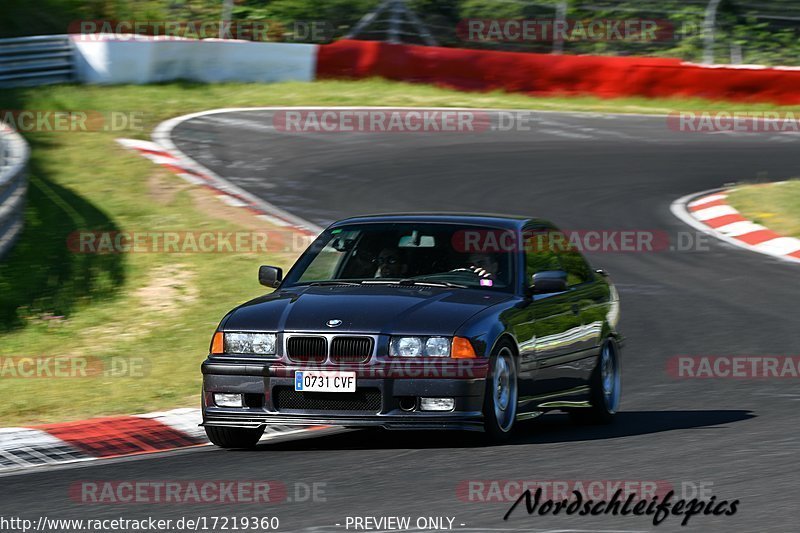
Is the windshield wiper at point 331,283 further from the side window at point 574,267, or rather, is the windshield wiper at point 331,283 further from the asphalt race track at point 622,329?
the side window at point 574,267

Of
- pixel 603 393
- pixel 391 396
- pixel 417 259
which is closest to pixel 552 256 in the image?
pixel 603 393

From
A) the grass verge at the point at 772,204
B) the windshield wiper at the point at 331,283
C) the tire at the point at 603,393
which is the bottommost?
the grass verge at the point at 772,204

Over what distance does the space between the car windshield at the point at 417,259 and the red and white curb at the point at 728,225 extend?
736 cm

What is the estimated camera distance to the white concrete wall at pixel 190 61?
22750mm

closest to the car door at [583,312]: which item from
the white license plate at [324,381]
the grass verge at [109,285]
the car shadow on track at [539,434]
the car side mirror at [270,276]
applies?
the car shadow on track at [539,434]

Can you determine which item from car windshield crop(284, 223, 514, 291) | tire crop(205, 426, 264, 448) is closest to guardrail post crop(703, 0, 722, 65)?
car windshield crop(284, 223, 514, 291)

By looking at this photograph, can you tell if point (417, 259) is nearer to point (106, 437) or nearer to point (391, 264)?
point (391, 264)

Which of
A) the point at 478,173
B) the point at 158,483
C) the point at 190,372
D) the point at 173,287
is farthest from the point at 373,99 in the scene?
the point at 158,483

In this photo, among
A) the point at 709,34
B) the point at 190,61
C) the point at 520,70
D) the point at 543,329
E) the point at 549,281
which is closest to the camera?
the point at 549,281

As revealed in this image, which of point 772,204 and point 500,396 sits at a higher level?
point 500,396

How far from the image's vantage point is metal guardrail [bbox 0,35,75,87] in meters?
22.1

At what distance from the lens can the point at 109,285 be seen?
12695 mm

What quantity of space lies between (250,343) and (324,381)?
0.51 meters

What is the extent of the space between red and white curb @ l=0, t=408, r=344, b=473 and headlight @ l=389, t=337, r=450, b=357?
4.69 feet
